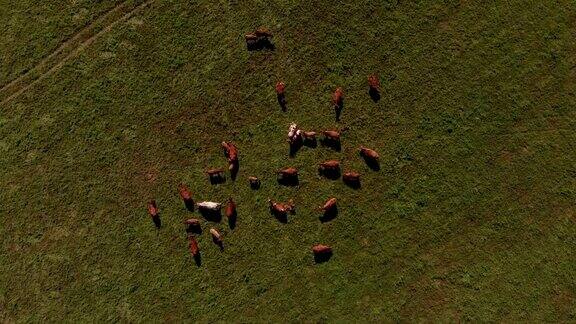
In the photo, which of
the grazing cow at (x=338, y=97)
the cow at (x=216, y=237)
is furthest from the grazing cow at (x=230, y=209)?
the grazing cow at (x=338, y=97)

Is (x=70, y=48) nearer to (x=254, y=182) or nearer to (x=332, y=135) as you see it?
(x=254, y=182)

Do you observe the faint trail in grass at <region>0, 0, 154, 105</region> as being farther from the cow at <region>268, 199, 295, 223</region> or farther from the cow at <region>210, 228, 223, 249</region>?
the cow at <region>268, 199, 295, 223</region>

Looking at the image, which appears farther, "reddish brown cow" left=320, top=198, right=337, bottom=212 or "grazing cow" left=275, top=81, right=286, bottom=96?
"grazing cow" left=275, top=81, right=286, bottom=96

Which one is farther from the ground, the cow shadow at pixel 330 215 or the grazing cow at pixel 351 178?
the grazing cow at pixel 351 178

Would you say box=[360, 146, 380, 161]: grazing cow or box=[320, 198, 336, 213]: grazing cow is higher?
box=[360, 146, 380, 161]: grazing cow

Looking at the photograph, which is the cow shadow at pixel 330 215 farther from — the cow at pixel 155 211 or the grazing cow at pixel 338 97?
the cow at pixel 155 211

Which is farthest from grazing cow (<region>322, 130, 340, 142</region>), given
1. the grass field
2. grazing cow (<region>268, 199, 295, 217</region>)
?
grazing cow (<region>268, 199, 295, 217</region>)

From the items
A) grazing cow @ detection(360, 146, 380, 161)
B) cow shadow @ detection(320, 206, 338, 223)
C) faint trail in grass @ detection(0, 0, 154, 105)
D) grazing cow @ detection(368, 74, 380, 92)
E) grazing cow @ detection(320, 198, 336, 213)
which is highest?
faint trail in grass @ detection(0, 0, 154, 105)

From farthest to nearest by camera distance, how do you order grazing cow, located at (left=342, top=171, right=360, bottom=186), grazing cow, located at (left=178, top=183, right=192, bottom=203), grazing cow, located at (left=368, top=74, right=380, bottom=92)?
1. grazing cow, located at (left=178, top=183, right=192, bottom=203)
2. grazing cow, located at (left=368, top=74, right=380, bottom=92)
3. grazing cow, located at (left=342, top=171, right=360, bottom=186)
